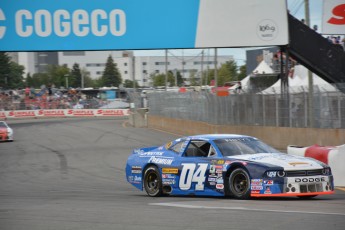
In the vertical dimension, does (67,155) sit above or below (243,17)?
below

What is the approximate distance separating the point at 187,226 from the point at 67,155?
20425 mm

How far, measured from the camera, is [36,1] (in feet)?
71.2

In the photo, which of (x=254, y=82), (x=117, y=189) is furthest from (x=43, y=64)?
(x=117, y=189)

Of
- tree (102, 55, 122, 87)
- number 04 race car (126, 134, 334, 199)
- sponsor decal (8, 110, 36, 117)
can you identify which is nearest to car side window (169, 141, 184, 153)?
number 04 race car (126, 134, 334, 199)

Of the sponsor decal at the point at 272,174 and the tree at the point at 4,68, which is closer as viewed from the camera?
the sponsor decal at the point at 272,174

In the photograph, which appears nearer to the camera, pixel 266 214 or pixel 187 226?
pixel 187 226

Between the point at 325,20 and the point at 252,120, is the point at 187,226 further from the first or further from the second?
the point at 252,120

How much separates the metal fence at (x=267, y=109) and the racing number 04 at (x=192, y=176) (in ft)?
35.4

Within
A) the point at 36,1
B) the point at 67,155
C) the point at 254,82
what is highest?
the point at 36,1

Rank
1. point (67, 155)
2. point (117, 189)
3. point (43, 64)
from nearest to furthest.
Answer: point (117, 189) → point (67, 155) → point (43, 64)

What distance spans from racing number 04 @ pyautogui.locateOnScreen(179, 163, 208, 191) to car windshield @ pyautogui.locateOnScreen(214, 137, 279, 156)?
1.57 ft

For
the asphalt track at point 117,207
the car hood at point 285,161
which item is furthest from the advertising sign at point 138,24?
the car hood at point 285,161

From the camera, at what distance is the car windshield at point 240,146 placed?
12.2m

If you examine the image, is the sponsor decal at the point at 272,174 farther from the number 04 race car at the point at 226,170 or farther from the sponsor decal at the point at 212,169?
the sponsor decal at the point at 212,169
